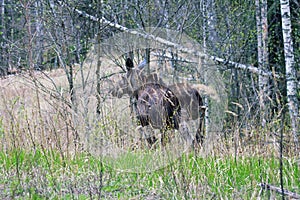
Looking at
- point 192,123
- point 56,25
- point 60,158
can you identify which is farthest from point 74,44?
point 60,158

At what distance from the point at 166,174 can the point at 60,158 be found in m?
1.44

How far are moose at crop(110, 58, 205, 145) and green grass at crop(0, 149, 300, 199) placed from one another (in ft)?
3.61

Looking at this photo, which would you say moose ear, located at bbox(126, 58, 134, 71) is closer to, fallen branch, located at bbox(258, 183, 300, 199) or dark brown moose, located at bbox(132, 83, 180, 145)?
dark brown moose, located at bbox(132, 83, 180, 145)

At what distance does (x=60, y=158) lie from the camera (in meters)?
5.42

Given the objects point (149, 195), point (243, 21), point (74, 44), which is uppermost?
point (243, 21)

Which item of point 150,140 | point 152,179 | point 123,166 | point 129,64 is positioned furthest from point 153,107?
point 152,179

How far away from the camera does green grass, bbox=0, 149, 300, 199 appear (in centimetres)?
404

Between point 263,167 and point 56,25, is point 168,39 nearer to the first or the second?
point 56,25

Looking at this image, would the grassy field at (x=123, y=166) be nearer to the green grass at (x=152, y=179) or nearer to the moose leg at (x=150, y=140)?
the green grass at (x=152, y=179)

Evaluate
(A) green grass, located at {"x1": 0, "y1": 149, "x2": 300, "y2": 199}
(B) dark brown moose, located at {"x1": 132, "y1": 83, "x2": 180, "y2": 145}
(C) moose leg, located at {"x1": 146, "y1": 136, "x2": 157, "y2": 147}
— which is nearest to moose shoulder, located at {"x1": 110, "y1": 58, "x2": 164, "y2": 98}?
(B) dark brown moose, located at {"x1": 132, "y1": 83, "x2": 180, "y2": 145}

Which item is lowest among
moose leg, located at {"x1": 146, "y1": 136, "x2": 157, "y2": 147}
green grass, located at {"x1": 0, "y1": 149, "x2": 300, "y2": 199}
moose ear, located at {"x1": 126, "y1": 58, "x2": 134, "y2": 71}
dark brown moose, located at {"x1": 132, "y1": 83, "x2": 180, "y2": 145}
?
green grass, located at {"x1": 0, "y1": 149, "x2": 300, "y2": 199}

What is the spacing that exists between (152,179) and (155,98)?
2132mm

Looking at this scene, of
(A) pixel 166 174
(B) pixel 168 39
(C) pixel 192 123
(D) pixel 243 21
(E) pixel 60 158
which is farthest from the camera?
(D) pixel 243 21

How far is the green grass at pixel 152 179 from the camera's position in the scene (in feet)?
13.3
